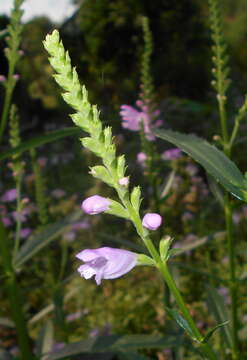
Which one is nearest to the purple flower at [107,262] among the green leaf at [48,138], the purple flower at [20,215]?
the green leaf at [48,138]

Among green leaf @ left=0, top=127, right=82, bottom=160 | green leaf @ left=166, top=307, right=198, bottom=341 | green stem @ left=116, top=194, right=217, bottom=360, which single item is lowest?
green leaf @ left=166, top=307, right=198, bottom=341

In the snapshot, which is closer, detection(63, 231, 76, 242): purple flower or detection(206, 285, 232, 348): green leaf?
detection(206, 285, 232, 348): green leaf

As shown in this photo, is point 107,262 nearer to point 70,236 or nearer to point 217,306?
point 217,306

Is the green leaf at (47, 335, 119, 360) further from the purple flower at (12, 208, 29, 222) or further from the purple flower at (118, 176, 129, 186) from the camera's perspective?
the purple flower at (118, 176, 129, 186)

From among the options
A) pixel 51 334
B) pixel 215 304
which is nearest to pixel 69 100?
pixel 215 304

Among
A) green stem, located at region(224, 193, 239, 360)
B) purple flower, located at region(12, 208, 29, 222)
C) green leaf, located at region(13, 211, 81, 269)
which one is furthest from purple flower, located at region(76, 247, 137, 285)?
purple flower, located at region(12, 208, 29, 222)

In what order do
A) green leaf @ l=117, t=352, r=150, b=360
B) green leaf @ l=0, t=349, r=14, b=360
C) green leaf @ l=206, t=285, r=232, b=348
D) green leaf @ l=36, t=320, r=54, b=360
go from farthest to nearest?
green leaf @ l=36, t=320, r=54, b=360 → green leaf @ l=206, t=285, r=232, b=348 → green leaf @ l=0, t=349, r=14, b=360 → green leaf @ l=117, t=352, r=150, b=360

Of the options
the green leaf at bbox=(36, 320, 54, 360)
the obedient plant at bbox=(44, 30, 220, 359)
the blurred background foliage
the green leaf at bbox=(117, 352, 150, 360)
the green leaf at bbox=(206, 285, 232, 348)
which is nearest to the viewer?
the obedient plant at bbox=(44, 30, 220, 359)
